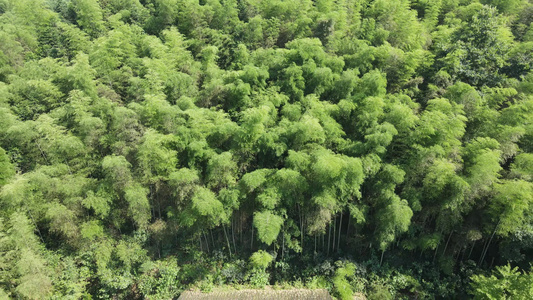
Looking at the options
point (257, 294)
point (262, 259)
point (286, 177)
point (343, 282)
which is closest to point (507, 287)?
point (343, 282)

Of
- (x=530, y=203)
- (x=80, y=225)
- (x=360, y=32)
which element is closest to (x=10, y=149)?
(x=80, y=225)

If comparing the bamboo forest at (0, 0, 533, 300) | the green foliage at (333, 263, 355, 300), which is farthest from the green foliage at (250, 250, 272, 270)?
the green foliage at (333, 263, 355, 300)

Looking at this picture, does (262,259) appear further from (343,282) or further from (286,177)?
(286,177)

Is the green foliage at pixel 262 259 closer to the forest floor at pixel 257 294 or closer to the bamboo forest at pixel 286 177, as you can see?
the bamboo forest at pixel 286 177

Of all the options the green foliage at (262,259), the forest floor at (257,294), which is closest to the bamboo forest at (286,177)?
the forest floor at (257,294)

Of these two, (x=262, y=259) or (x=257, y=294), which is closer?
(x=262, y=259)

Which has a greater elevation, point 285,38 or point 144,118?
point 285,38

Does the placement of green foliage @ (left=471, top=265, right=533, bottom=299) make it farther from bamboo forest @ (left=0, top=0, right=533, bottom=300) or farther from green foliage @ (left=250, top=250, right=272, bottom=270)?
green foliage @ (left=250, top=250, right=272, bottom=270)

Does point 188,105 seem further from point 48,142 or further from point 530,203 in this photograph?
point 530,203
